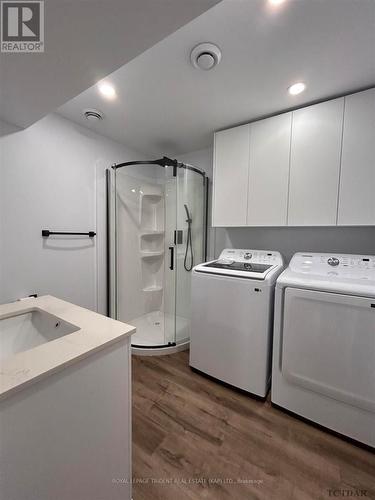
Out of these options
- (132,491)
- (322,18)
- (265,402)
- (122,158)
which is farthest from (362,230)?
(122,158)

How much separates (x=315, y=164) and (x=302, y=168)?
0.09m

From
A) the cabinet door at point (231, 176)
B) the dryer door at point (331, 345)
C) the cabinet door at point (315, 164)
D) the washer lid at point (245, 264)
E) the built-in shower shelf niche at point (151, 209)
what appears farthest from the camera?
the built-in shower shelf niche at point (151, 209)

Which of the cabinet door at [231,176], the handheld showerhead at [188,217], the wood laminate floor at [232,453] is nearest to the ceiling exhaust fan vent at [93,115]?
the cabinet door at [231,176]

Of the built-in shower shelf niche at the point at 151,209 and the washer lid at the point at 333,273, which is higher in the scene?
the built-in shower shelf niche at the point at 151,209

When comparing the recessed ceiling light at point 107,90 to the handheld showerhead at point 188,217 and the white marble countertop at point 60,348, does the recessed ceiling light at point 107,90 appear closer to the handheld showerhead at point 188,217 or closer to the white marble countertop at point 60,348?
the handheld showerhead at point 188,217

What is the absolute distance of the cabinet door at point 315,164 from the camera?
1.52 metres

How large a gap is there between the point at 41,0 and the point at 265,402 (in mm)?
2418

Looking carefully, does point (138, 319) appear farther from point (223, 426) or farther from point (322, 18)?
point (322, 18)

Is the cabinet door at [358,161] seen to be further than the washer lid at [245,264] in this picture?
No

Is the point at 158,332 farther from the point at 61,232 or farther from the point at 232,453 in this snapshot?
the point at 61,232

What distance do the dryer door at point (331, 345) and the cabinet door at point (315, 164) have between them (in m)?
0.66
